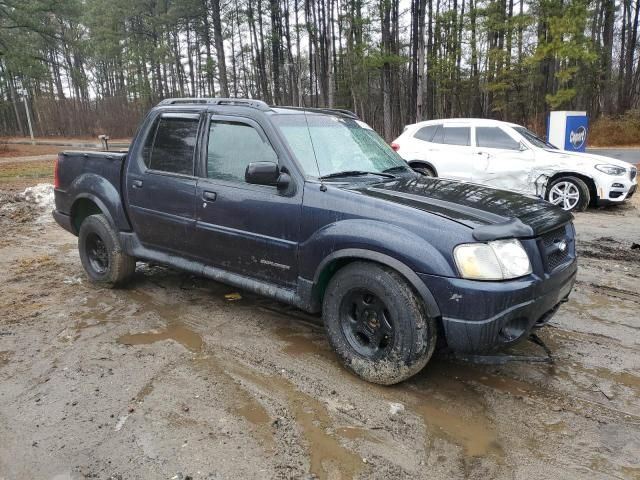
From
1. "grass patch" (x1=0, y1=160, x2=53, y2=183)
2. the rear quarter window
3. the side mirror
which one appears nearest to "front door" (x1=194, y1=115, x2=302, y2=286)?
the side mirror

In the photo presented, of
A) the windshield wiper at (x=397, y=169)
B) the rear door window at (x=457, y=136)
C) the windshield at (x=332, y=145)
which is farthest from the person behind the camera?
the rear door window at (x=457, y=136)

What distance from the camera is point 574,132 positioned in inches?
554

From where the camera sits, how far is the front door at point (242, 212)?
371cm

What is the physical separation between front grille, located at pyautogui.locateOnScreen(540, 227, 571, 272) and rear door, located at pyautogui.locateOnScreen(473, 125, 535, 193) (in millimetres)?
6028

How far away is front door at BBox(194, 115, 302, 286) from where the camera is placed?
12.2 feet

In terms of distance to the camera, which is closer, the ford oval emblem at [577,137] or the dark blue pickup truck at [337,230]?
the dark blue pickup truck at [337,230]

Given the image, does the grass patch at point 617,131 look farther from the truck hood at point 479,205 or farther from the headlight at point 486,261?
the headlight at point 486,261

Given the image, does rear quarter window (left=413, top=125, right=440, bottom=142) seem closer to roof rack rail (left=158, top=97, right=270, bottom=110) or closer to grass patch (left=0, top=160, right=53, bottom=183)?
roof rack rail (left=158, top=97, right=270, bottom=110)

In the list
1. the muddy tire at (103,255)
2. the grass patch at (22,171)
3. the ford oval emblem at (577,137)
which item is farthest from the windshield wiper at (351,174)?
the grass patch at (22,171)

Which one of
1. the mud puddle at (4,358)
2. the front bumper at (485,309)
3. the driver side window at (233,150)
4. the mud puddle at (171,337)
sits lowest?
the mud puddle at (171,337)

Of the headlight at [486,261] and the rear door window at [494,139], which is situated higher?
the rear door window at [494,139]

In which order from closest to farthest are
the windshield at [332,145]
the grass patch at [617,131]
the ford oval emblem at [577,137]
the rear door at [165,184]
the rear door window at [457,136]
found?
the windshield at [332,145], the rear door at [165,184], the rear door window at [457,136], the ford oval emblem at [577,137], the grass patch at [617,131]

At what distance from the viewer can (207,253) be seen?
4.30 m

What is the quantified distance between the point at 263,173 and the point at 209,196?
0.84m
